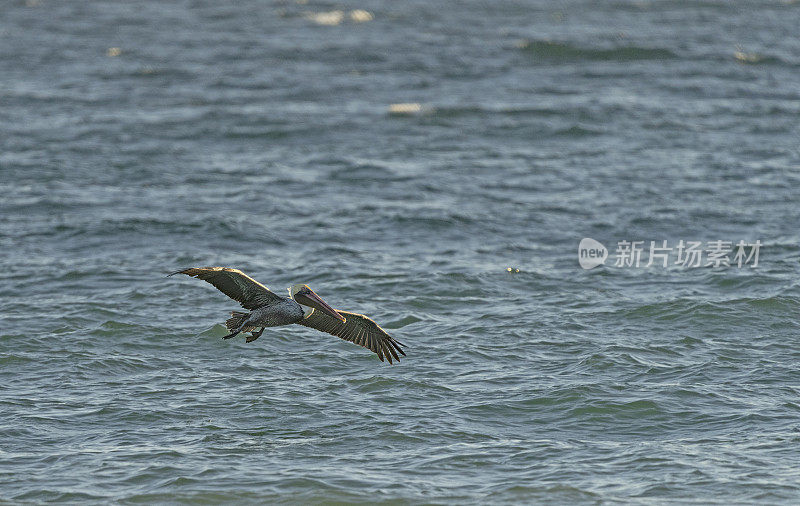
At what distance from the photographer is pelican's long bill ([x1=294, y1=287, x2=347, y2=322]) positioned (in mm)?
12984

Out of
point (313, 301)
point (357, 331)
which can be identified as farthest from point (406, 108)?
point (313, 301)

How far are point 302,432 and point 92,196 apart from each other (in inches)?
423

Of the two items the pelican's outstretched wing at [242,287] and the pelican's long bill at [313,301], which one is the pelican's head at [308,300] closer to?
the pelican's long bill at [313,301]

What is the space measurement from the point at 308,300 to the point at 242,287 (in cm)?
74

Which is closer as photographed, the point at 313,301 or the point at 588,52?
the point at 313,301

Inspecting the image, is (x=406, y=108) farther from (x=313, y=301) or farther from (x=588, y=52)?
(x=313, y=301)

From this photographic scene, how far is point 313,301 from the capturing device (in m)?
13.2

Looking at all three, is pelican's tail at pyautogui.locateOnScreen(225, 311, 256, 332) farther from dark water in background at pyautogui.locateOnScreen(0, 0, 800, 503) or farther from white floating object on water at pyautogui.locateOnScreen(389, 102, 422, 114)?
white floating object on water at pyautogui.locateOnScreen(389, 102, 422, 114)

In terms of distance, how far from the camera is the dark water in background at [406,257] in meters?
13.1

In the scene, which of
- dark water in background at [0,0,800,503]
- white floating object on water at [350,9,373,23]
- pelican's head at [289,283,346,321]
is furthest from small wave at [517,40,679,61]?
pelican's head at [289,283,346,321]

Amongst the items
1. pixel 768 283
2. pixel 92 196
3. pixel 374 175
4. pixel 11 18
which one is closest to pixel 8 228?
pixel 92 196

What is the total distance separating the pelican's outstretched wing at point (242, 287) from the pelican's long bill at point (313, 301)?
23cm

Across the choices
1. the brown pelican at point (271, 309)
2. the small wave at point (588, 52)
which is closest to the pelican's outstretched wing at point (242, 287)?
the brown pelican at point (271, 309)

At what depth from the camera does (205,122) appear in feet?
91.4
